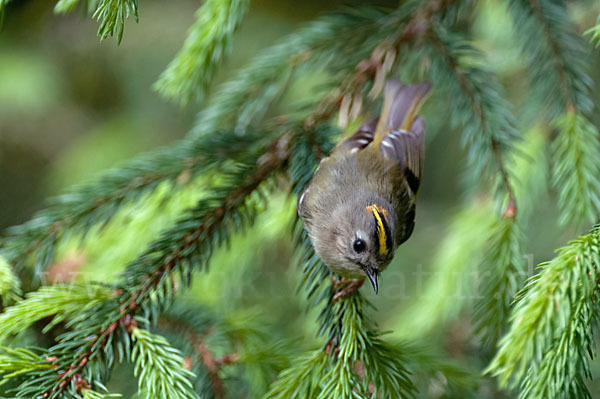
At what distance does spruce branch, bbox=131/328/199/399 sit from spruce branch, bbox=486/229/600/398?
1.87 feet

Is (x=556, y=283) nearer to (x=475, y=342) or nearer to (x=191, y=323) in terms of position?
(x=191, y=323)

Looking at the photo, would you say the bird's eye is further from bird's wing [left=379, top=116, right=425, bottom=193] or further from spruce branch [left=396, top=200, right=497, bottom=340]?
spruce branch [left=396, top=200, right=497, bottom=340]

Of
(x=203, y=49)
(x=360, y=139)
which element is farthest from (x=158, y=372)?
(x=360, y=139)

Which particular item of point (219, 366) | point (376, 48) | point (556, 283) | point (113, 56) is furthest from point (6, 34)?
point (556, 283)

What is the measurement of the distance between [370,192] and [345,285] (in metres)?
0.42

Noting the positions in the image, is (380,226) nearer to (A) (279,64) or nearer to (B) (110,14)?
(A) (279,64)

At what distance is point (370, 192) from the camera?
5.58 ft

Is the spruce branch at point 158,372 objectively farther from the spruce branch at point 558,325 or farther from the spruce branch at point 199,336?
the spruce branch at point 558,325

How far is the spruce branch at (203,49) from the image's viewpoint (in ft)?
4.48

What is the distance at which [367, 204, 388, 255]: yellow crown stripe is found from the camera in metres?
1.50

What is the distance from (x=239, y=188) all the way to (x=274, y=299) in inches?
57.3

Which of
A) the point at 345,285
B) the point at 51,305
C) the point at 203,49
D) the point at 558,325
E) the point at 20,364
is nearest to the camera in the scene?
the point at 558,325

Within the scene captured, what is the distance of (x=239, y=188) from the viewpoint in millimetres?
1475

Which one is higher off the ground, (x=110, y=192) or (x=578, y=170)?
(x=578, y=170)
